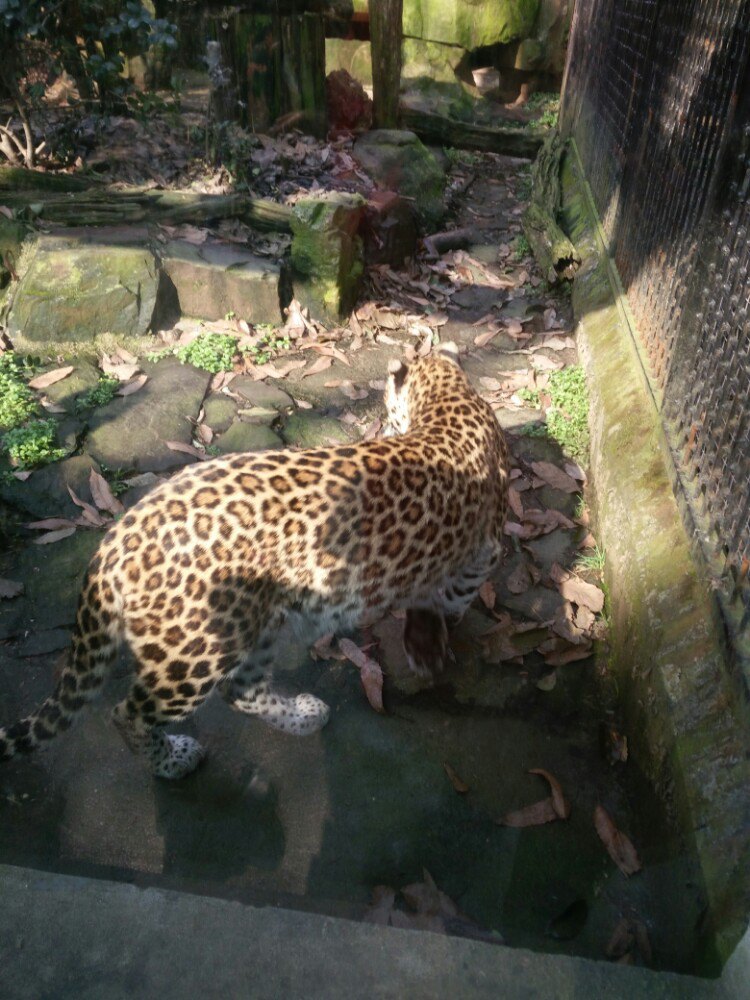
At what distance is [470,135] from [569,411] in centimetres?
738

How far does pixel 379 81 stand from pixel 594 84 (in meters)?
3.01

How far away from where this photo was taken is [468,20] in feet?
46.9

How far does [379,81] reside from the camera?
394 inches

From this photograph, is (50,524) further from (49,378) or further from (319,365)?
(319,365)

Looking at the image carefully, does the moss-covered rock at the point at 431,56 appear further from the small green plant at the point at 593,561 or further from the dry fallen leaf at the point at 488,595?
the dry fallen leaf at the point at 488,595

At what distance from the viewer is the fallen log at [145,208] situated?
645cm

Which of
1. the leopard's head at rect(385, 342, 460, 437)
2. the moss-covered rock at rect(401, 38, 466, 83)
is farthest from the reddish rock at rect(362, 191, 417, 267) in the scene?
the moss-covered rock at rect(401, 38, 466, 83)

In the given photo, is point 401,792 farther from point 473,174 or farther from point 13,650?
point 473,174

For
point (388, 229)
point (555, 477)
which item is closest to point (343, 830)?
point (555, 477)

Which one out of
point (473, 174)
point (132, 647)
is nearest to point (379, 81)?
point (473, 174)

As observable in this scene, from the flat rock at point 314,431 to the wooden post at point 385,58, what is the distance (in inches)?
251

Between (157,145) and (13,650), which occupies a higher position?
(157,145)

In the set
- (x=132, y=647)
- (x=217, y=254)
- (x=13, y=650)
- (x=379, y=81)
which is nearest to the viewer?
(x=132, y=647)

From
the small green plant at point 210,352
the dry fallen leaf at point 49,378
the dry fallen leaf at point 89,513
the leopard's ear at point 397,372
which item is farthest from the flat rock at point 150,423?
the leopard's ear at point 397,372
